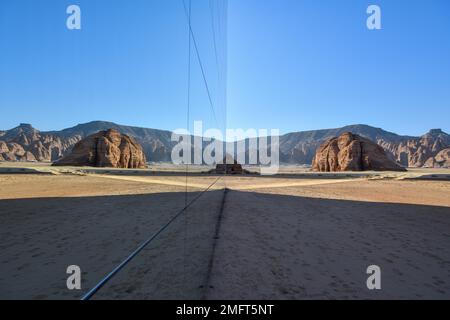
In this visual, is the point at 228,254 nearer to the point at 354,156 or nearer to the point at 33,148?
the point at 354,156

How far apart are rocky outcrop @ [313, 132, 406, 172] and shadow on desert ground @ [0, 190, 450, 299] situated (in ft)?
181

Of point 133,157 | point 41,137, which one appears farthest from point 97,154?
point 41,137

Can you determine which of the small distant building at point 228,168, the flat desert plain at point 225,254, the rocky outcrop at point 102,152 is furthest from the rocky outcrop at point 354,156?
the flat desert plain at point 225,254

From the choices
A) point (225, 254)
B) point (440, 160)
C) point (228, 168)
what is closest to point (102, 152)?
point (228, 168)

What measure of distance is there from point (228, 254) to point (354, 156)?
205 ft

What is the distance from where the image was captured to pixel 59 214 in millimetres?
9039

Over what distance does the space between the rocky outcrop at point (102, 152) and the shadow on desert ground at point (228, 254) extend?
55.0m

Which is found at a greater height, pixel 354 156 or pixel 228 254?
pixel 354 156

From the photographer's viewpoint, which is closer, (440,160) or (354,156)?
(354,156)

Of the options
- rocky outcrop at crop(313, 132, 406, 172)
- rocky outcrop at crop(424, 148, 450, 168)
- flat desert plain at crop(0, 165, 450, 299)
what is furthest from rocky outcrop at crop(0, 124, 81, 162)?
rocky outcrop at crop(424, 148, 450, 168)

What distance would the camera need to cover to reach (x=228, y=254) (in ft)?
16.1

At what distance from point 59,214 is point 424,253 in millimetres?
9779

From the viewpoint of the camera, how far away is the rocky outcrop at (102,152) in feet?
198

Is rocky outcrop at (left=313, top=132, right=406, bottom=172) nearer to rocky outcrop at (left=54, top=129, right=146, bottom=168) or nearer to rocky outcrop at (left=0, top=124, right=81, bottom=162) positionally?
rocky outcrop at (left=54, top=129, right=146, bottom=168)
